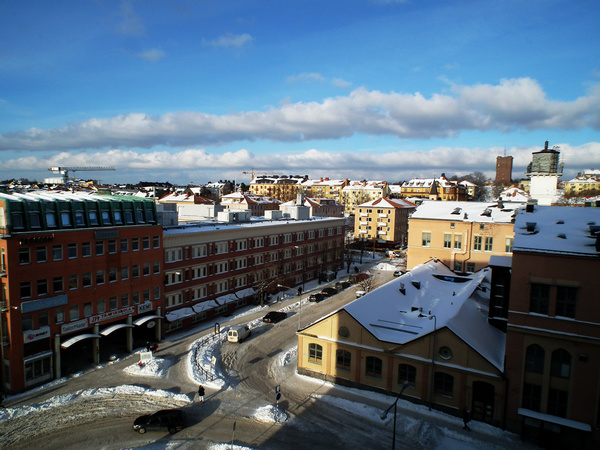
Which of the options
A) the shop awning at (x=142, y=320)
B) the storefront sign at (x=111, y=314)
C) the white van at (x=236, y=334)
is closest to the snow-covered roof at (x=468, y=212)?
the white van at (x=236, y=334)

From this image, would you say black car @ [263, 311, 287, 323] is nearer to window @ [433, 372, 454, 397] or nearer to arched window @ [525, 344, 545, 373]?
window @ [433, 372, 454, 397]

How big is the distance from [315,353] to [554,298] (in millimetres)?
18221

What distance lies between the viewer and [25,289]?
30.2 metres

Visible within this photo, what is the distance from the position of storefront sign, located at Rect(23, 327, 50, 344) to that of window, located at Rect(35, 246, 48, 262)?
18.5ft

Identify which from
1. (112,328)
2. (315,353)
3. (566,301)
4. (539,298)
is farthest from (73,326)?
(566,301)

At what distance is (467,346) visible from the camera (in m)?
26.5

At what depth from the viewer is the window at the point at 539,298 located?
2450cm

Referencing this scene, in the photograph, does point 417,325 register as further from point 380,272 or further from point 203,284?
point 380,272

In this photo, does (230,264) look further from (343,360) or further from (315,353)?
(343,360)

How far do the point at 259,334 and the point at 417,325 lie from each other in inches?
748

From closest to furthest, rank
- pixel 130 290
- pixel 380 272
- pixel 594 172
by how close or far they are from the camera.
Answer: pixel 130 290
pixel 380 272
pixel 594 172

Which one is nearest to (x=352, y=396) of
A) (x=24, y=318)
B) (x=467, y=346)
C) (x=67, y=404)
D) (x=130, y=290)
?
(x=467, y=346)

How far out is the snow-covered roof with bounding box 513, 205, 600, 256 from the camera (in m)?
24.2

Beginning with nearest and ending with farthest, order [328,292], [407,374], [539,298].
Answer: [539,298]
[407,374]
[328,292]
